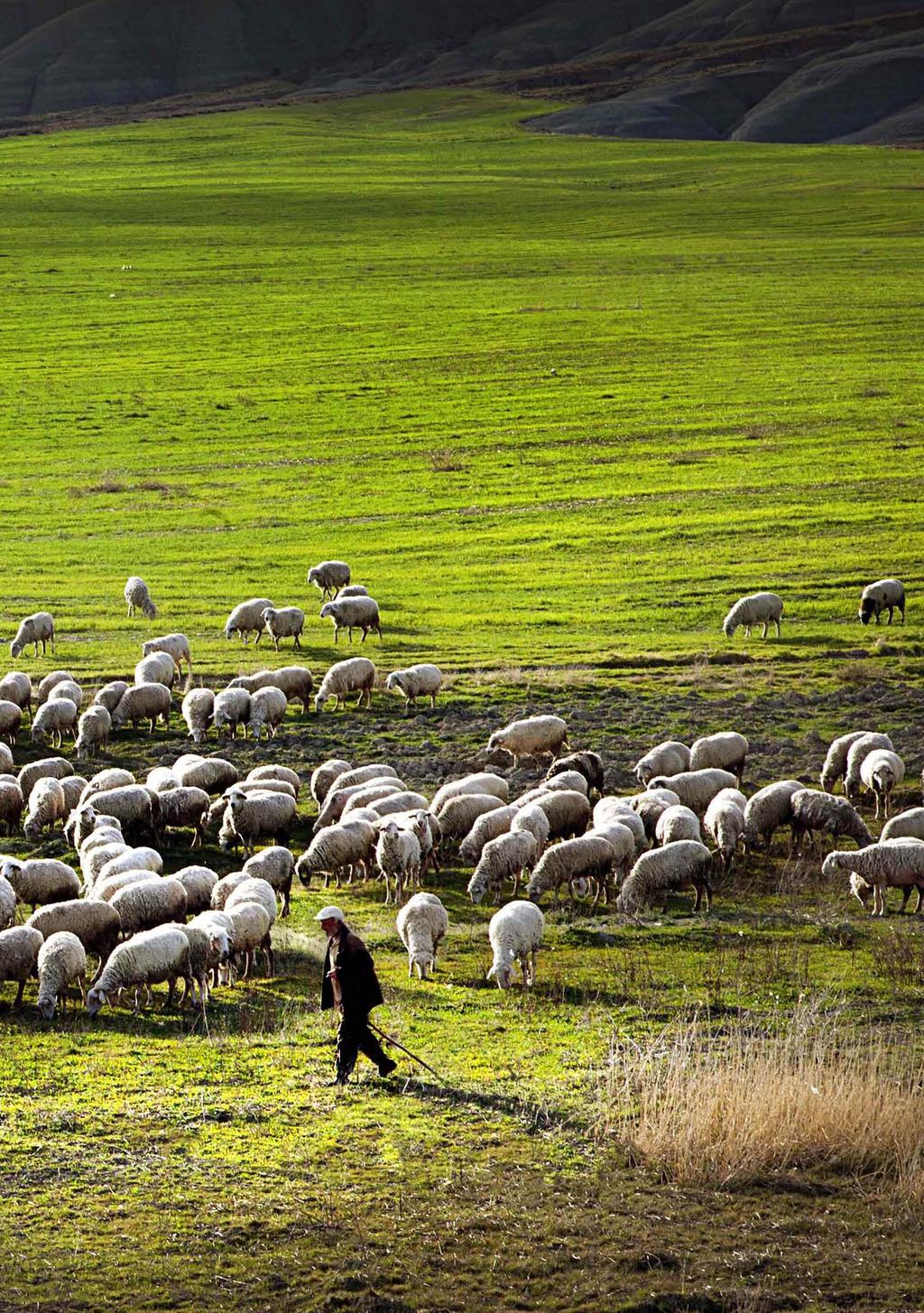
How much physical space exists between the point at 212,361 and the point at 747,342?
24.8 m

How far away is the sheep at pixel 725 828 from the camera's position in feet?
64.5

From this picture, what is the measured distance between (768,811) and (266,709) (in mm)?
9785

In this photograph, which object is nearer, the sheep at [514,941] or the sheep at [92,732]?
the sheep at [514,941]

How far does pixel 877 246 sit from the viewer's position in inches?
3654

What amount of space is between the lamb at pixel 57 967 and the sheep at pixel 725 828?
8.39m

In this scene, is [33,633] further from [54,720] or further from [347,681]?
[347,681]

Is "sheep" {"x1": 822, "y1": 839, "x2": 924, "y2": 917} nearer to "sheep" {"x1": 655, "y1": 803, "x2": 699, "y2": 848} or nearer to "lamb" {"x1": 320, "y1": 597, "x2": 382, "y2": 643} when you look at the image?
"sheep" {"x1": 655, "y1": 803, "x2": 699, "y2": 848}

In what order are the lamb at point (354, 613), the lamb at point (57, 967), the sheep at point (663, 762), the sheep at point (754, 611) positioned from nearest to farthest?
the lamb at point (57, 967) → the sheep at point (663, 762) → the sheep at point (754, 611) → the lamb at point (354, 613)

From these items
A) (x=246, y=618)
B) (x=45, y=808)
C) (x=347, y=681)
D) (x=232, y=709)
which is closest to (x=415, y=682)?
(x=347, y=681)

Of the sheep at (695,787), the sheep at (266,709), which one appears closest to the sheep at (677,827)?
the sheep at (695,787)

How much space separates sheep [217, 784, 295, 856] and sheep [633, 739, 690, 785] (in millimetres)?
5440

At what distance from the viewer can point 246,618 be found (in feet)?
111

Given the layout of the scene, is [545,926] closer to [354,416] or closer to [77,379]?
[354,416]

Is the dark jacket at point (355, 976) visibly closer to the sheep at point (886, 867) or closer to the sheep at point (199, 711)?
the sheep at point (886, 867)
